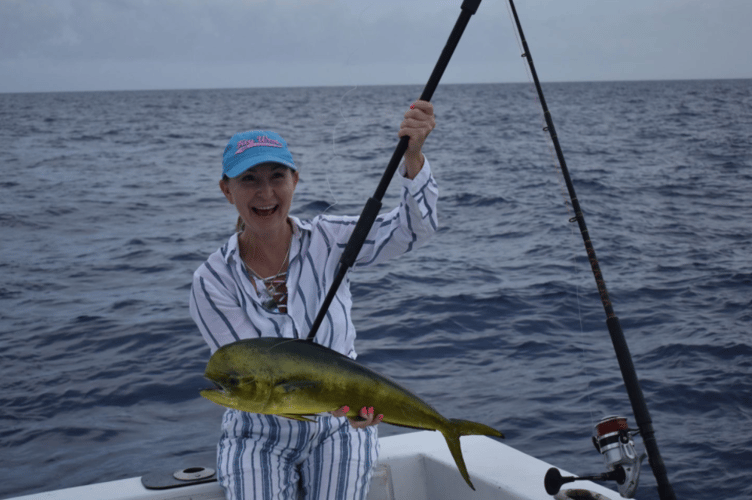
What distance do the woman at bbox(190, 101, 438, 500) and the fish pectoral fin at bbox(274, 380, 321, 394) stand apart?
63 cm

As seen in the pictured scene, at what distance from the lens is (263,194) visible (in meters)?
2.77

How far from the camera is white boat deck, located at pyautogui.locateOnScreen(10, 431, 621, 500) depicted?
115 inches

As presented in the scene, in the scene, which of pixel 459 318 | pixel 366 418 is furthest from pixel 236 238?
pixel 459 318

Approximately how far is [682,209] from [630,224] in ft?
5.50

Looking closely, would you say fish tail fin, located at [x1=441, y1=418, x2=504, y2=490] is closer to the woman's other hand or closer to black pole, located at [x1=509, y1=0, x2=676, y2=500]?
the woman's other hand

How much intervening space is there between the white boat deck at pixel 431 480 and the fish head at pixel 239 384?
41.3 inches

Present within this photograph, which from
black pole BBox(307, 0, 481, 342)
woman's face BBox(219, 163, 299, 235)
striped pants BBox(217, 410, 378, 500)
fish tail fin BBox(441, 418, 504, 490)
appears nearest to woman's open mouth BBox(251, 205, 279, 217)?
woman's face BBox(219, 163, 299, 235)

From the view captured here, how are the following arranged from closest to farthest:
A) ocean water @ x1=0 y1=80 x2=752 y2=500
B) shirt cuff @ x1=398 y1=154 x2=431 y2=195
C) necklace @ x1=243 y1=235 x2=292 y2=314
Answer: shirt cuff @ x1=398 y1=154 x2=431 y2=195, necklace @ x1=243 y1=235 x2=292 y2=314, ocean water @ x1=0 y1=80 x2=752 y2=500

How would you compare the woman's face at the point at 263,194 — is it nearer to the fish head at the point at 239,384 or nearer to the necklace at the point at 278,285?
the necklace at the point at 278,285

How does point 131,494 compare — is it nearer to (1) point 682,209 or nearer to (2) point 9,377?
(2) point 9,377

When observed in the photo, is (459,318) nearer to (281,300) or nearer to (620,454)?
(281,300)

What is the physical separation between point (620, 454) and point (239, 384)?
1281 millimetres

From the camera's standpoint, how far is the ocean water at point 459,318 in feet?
17.6

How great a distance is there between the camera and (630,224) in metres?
12.2
